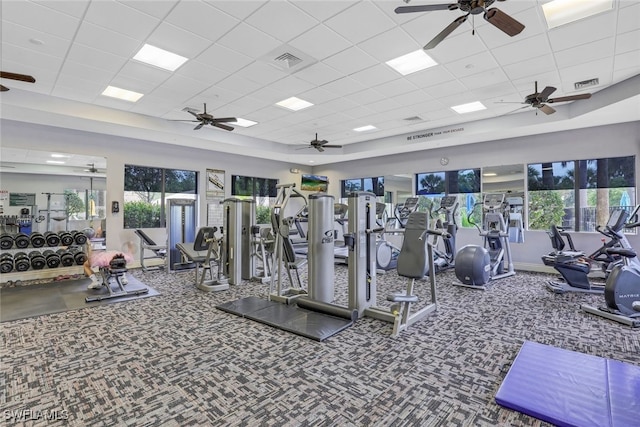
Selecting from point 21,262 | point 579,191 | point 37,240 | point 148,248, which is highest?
point 579,191

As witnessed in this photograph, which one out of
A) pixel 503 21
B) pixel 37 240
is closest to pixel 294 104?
pixel 503 21

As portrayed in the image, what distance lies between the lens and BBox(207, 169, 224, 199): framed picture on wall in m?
9.22

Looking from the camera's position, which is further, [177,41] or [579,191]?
[579,191]

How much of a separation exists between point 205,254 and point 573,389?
5569 millimetres

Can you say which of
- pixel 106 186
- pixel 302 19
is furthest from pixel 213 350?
pixel 106 186

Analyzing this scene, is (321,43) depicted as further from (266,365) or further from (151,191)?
(151,191)

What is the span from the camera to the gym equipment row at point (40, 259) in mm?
5895

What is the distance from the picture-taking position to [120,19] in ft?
11.3

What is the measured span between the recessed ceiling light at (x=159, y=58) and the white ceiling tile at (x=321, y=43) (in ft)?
5.55

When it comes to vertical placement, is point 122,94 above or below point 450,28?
above

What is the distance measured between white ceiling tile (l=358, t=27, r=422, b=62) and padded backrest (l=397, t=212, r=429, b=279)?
2167 mm

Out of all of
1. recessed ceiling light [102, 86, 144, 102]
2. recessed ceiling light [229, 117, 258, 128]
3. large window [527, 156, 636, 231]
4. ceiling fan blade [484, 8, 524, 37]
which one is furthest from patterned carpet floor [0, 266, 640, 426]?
recessed ceiling light [229, 117, 258, 128]

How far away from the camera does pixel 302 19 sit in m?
3.46

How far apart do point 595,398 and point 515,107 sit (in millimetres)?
5753
